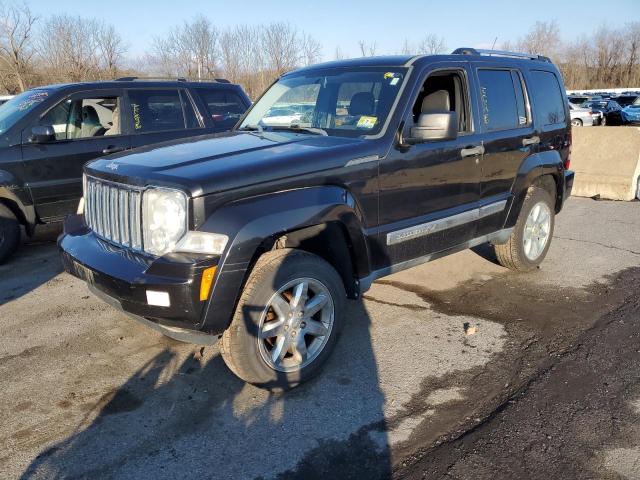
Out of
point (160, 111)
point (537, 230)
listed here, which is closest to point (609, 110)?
point (537, 230)

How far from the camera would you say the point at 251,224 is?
2.97 metres

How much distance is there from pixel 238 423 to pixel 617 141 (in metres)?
9.53

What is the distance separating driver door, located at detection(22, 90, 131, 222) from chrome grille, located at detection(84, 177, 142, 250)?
2.75 m

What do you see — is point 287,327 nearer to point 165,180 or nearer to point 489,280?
point 165,180

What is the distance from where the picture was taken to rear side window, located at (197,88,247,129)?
23.6ft

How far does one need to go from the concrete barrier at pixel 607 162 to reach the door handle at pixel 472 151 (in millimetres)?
6485

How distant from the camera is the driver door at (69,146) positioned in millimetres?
6035

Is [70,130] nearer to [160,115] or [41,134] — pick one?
[41,134]

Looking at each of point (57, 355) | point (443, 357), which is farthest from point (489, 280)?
point (57, 355)

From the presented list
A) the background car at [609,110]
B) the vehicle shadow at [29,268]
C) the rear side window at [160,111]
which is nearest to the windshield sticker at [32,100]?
the rear side window at [160,111]

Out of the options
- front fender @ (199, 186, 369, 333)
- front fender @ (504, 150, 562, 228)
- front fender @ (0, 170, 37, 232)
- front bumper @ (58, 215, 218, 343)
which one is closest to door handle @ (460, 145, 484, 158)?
front fender @ (504, 150, 562, 228)

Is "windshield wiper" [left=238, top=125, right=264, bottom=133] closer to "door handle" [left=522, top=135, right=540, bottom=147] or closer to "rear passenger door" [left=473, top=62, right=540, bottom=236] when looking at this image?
"rear passenger door" [left=473, top=62, right=540, bottom=236]

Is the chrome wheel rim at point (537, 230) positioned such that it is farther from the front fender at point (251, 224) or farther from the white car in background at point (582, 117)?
the white car in background at point (582, 117)

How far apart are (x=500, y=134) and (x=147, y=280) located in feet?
11.1
